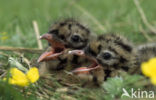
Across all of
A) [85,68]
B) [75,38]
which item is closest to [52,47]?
[75,38]

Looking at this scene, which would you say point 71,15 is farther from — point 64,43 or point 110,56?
point 110,56

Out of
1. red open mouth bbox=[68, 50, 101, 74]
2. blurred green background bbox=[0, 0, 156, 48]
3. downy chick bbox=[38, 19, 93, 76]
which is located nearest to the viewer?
red open mouth bbox=[68, 50, 101, 74]

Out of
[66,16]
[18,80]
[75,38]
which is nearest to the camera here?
[18,80]

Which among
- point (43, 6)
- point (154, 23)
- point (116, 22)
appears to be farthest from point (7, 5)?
point (154, 23)

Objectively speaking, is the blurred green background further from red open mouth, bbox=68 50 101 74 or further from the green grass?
red open mouth, bbox=68 50 101 74

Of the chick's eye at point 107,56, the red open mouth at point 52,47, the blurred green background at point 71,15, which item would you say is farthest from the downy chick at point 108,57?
the blurred green background at point 71,15

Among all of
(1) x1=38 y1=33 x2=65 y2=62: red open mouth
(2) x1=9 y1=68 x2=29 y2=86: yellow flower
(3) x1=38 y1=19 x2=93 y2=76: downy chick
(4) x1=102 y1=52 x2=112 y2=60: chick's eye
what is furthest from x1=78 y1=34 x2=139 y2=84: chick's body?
(2) x1=9 y1=68 x2=29 y2=86: yellow flower

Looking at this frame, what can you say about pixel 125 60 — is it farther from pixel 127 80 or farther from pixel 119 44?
pixel 127 80

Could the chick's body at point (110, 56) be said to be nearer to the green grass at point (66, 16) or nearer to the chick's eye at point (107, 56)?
the chick's eye at point (107, 56)

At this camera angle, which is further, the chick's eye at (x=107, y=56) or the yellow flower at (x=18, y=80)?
the chick's eye at (x=107, y=56)
